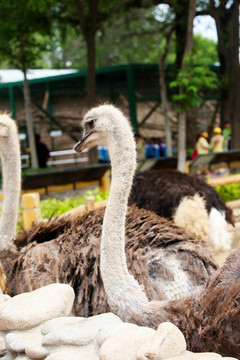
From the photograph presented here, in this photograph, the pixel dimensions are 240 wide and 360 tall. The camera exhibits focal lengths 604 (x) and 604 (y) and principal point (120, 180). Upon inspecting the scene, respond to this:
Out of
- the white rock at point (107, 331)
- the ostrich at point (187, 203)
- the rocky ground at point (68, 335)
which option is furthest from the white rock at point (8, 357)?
the ostrich at point (187, 203)

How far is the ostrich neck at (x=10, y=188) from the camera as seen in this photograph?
4.18 m

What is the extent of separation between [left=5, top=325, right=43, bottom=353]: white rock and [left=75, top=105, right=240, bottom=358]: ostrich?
40cm

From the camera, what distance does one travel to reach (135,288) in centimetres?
287

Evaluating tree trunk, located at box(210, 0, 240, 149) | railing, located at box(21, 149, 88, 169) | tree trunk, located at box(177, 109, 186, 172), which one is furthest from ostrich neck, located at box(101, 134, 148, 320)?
railing, located at box(21, 149, 88, 169)

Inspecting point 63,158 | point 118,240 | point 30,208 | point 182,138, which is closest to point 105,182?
point 182,138

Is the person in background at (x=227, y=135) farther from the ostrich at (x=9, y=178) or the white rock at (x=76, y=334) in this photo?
the white rock at (x=76, y=334)

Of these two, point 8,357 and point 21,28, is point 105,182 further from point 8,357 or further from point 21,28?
point 8,357

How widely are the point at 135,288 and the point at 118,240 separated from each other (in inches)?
10.1

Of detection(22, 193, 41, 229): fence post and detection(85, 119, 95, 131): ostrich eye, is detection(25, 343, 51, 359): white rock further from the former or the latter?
detection(22, 193, 41, 229): fence post

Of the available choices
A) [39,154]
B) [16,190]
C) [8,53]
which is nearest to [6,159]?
[16,190]

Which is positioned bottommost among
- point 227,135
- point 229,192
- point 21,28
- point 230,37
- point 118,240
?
point 229,192

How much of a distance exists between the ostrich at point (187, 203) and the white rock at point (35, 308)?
2669 mm

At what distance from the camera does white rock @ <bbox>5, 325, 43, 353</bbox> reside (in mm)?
2467

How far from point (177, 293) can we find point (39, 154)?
35.0 feet
